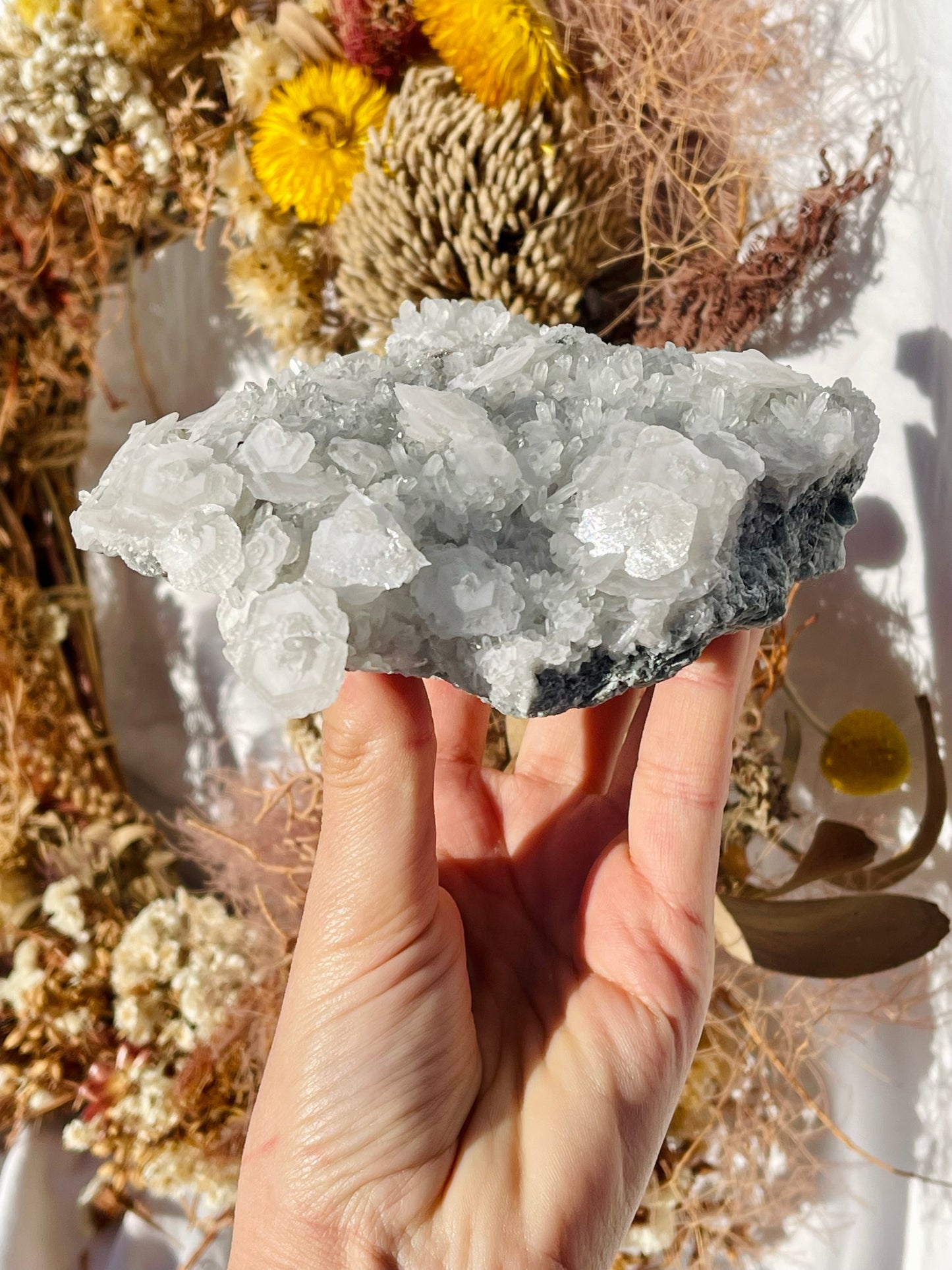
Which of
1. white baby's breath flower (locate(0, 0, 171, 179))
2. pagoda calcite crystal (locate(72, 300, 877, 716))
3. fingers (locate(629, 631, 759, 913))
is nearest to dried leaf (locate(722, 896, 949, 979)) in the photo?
fingers (locate(629, 631, 759, 913))

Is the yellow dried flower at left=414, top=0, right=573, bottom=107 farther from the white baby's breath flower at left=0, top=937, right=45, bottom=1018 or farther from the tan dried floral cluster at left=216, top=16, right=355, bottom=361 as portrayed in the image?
the white baby's breath flower at left=0, top=937, right=45, bottom=1018

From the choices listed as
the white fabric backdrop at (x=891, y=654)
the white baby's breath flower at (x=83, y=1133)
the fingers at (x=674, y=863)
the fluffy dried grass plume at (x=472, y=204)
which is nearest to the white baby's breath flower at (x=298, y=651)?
the fingers at (x=674, y=863)

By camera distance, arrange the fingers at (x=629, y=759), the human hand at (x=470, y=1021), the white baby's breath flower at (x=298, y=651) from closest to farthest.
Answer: the white baby's breath flower at (x=298, y=651)
the human hand at (x=470, y=1021)
the fingers at (x=629, y=759)

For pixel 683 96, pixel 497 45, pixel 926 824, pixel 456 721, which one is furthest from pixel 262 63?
pixel 926 824

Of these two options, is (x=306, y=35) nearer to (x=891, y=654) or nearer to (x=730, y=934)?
(x=891, y=654)

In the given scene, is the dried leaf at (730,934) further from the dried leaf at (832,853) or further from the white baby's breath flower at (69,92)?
the white baby's breath flower at (69,92)

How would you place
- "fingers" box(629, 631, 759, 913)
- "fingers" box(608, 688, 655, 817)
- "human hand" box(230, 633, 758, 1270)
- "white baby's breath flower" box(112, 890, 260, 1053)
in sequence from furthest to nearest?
"white baby's breath flower" box(112, 890, 260, 1053) < "fingers" box(608, 688, 655, 817) < "fingers" box(629, 631, 759, 913) < "human hand" box(230, 633, 758, 1270)

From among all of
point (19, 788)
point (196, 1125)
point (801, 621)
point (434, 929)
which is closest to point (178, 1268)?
point (196, 1125)
